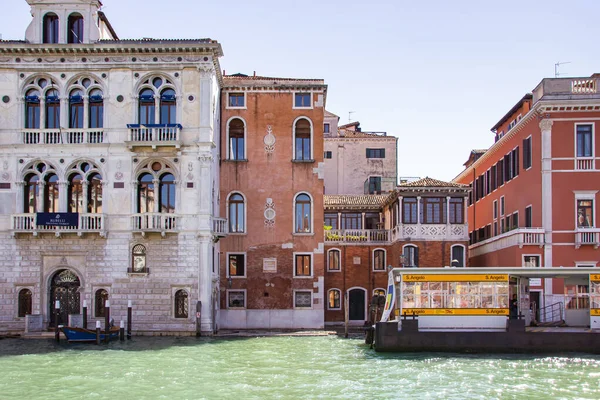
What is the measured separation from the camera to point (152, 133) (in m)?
28.4

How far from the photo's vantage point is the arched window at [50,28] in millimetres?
29078

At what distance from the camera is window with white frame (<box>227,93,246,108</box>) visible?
3197cm

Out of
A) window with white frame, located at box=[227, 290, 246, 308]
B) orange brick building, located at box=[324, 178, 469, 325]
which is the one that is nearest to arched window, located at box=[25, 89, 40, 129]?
window with white frame, located at box=[227, 290, 246, 308]

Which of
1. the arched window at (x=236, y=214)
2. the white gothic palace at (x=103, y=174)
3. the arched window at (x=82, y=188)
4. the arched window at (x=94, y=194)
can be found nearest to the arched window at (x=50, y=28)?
the white gothic palace at (x=103, y=174)

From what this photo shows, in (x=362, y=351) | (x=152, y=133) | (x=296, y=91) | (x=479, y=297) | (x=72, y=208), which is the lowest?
(x=362, y=351)

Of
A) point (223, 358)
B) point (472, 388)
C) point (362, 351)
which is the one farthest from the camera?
point (362, 351)

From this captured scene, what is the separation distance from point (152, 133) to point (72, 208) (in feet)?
12.3

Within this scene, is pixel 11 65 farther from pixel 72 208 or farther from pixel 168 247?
pixel 168 247

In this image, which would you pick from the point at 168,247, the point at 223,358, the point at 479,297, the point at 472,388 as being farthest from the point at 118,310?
the point at 472,388

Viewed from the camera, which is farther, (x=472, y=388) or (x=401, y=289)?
(x=401, y=289)

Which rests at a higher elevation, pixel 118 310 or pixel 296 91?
pixel 296 91

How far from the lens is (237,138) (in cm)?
3200

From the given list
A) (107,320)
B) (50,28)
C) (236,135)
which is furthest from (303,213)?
(50,28)

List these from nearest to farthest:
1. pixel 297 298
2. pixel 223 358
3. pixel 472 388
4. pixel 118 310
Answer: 1. pixel 472 388
2. pixel 223 358
3. pixel 118 310
4. pixel 297 298
